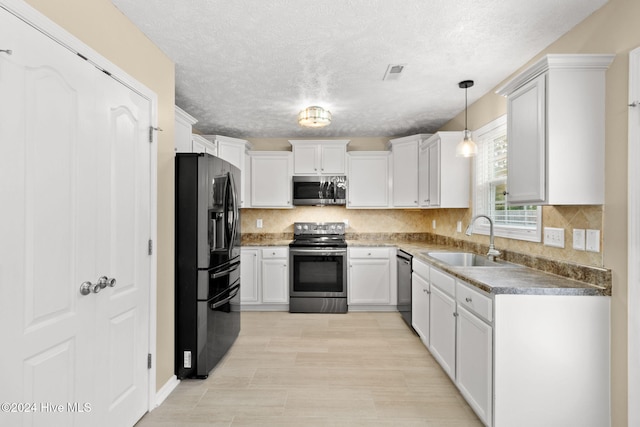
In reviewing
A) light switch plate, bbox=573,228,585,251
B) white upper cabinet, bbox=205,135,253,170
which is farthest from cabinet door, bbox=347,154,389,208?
light switch plate, bbox=573,228,585,251

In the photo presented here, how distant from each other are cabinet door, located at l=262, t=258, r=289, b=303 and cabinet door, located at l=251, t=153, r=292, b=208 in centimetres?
84

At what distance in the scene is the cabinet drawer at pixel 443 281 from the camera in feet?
7.73

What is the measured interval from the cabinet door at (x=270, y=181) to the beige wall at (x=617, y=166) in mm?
3456

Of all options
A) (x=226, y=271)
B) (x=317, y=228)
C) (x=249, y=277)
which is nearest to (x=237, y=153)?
(x=317, y=228)

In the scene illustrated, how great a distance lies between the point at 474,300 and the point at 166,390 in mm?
2204

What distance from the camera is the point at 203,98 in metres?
3.17

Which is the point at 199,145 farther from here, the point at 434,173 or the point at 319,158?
the point at 434,173

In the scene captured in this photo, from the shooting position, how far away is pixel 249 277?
431cm

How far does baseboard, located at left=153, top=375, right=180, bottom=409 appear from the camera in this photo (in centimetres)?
219

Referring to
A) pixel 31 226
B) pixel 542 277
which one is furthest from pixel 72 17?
pixel 542 277

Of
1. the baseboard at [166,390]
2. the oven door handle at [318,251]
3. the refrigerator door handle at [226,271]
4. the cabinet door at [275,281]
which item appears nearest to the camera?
the baseboard at [166,390]

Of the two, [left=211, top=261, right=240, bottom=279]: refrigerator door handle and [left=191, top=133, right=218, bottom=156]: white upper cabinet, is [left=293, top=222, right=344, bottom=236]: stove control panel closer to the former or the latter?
[left=191, top=133, right=218, bottom=156]: white upper cabinet

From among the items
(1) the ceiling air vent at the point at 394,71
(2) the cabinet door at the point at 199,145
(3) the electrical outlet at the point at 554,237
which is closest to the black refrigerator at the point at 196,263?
(2) the cabinet door at the point at 199,145

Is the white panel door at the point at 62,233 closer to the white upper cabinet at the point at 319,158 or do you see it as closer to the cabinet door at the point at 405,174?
the white upper cabinet at the point at 319,158
